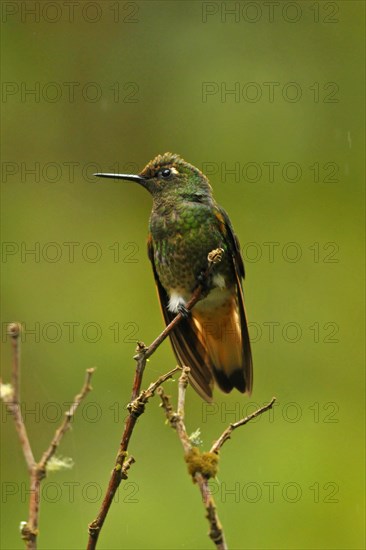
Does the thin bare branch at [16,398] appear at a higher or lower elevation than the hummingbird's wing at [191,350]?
lower

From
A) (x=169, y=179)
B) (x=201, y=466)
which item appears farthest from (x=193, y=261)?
(x=201, y=466)

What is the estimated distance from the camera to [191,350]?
4.65 m

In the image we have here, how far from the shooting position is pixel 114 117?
25.6ft

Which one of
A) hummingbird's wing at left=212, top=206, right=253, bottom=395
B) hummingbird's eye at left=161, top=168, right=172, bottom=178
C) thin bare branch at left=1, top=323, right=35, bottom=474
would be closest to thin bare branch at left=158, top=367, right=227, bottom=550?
thin bare branch at left=1, top=323, right=35, bottom=474

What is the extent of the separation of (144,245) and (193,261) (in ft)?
9.45

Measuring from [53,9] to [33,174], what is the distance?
1.80 metres

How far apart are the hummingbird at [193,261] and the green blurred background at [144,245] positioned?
1.05 meters

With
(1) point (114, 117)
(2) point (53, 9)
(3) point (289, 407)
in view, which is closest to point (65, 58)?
(2) point (53, 9)

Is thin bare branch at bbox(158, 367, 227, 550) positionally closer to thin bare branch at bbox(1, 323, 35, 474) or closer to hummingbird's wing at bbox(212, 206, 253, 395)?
thin bare branch at bbox(1, 323, 35, 474)

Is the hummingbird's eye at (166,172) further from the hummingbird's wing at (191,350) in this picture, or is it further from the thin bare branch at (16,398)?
the thin bare branch at (16,398)

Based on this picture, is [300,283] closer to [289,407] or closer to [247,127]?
[289,407]

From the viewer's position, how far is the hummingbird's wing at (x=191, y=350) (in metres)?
4.53

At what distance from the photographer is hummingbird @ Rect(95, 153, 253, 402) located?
454 cm

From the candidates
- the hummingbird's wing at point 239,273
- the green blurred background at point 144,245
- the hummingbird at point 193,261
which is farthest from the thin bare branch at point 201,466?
the green blurred background at point 144,245
